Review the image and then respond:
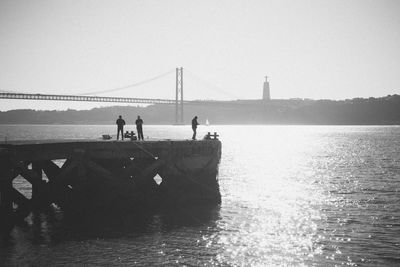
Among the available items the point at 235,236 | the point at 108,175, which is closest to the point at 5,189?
the point at 108,175

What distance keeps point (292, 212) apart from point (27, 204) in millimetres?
12561

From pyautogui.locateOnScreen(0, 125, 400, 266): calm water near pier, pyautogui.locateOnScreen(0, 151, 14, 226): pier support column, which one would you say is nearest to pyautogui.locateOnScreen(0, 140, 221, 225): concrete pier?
pyautogui.locateOnScreen(0, 151, 14, 226): pier support column

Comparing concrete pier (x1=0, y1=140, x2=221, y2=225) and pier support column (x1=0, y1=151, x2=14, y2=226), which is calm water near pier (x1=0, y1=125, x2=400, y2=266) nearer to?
pier support column (x1=0, y1=151, x2=14, y2=226)

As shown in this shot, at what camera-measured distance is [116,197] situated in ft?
62.0

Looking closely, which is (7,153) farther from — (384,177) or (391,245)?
(384,177)

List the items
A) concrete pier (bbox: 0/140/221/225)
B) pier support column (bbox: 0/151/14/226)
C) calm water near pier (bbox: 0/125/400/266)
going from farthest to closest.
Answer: concrete pier (bbox: 0/140/221/225) < pier support column (bbox: 0/151/14/226) < calm water near pier (bbox: 0/125/400/266)

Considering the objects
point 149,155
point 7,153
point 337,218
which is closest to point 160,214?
point 149,155

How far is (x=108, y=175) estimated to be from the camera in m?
18.4

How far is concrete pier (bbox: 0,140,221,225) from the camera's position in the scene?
16688 millimetres

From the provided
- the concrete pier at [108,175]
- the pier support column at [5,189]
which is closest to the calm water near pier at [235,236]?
the pier support column at [5,189]

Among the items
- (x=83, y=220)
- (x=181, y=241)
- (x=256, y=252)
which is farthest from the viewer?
(x=83, y=220)

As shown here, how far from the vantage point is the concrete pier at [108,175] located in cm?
1669

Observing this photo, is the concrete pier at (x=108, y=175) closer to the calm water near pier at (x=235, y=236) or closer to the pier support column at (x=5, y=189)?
the pier support column at (x=5, y=189)

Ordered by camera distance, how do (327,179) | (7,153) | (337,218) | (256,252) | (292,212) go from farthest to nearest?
(327,179), (292,212), (337,218), (7,153), (256,252)
